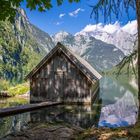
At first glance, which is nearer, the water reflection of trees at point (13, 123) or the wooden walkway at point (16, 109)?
the water reflection of trees at point (13, 123)

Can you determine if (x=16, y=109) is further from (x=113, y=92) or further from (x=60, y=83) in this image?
(x=113, y=92)

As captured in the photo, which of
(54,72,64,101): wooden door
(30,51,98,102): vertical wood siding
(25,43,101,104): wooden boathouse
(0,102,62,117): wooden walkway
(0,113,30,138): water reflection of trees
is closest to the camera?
(0,113,30,138): water reflection of trees

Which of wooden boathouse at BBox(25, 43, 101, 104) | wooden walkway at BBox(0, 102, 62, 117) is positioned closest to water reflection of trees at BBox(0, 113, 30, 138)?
wooden walkway at BBox(0, 102, 62, 117)

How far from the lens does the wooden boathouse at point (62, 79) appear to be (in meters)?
30.5

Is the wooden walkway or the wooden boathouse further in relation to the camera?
the wooden boathouse

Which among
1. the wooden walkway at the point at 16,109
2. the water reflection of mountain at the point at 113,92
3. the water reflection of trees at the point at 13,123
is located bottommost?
the water reflection of trees at the point at 13,123

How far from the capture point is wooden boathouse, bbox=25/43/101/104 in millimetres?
30531

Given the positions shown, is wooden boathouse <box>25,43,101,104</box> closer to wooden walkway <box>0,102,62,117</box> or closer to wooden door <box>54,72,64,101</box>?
wooden door <box>54,72,64,101</box>

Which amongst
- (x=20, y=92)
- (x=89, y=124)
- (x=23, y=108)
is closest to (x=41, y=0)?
(x=89, y=124)

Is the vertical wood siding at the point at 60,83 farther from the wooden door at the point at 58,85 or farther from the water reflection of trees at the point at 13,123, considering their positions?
the water reflection of trees at the point at 13,123

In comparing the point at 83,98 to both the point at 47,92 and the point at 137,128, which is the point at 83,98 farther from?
the point at 137,128

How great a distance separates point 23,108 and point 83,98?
375 inches

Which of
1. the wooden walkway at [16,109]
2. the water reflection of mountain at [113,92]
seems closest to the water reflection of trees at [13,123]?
the wooden walkway at [16,109]

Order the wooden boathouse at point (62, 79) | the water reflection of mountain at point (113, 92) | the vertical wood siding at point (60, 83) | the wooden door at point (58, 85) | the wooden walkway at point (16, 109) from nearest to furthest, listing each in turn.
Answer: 1. the wooden walkway at point (16, 109)
2. the wooden boathouse at point (62, 79)
3. the vertical wood siding at point (60, 83)
4. the wooden door at point (58, 85)
5. the water reflection of mountain at point (113, 92)
